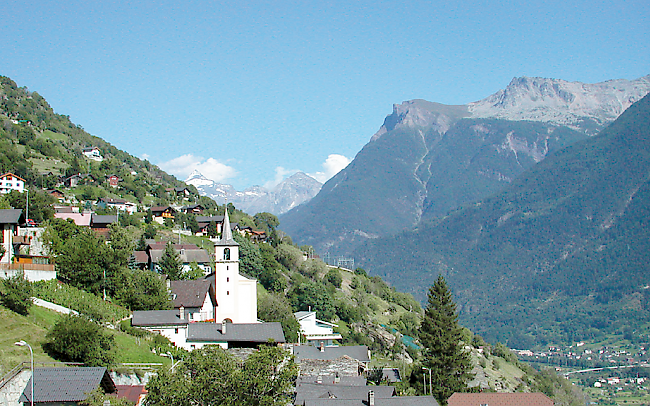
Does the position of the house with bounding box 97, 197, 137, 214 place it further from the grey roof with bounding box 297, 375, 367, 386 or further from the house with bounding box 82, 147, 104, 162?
the grey roof with bounding box 297, 375, 367, 386

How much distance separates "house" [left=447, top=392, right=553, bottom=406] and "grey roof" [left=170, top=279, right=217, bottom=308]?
1015 inches

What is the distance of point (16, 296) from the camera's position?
174 feet

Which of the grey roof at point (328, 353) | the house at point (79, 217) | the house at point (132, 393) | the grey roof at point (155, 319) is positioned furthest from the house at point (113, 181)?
the house at point (132, 393)

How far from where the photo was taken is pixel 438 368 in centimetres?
6806

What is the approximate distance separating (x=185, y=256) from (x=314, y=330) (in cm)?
1829

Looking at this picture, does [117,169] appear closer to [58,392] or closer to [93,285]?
[93,285]

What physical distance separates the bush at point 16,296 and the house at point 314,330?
125 ft

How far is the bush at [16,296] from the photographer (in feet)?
174

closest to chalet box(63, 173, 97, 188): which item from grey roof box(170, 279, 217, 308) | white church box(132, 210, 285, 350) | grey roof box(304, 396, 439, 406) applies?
white church box(132, 210, 285, 350)

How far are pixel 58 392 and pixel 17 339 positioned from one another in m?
12.0

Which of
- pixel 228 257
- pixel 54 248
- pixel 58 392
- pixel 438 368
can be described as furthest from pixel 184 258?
pixel 58 392

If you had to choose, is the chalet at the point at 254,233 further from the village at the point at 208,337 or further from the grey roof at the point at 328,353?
the grey roof at the point at 328,353

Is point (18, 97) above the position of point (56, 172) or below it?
above

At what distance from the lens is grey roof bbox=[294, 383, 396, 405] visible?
4707cm
